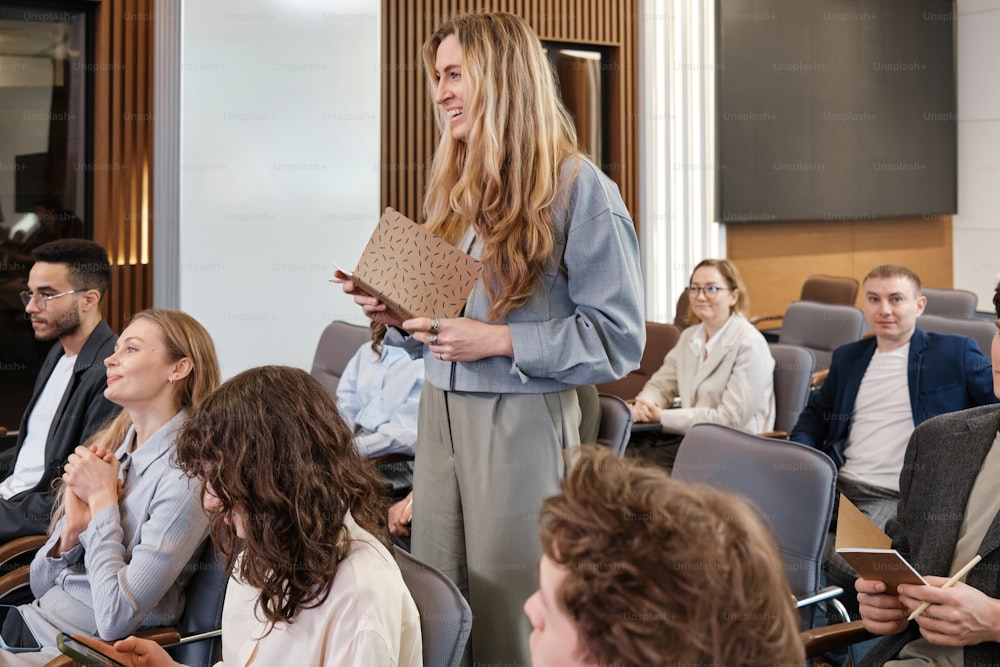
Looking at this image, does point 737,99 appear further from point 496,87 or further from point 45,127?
point 496,87

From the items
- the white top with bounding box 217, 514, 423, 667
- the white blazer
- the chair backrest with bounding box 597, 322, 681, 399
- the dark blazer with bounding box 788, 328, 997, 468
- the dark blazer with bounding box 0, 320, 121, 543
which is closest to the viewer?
the white top with bounding box 217, 514, 423, 667

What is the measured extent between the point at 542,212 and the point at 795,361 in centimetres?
263

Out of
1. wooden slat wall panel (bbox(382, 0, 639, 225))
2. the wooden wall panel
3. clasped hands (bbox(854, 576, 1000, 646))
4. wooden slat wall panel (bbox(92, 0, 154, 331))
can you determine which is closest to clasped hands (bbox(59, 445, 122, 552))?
clasped hands (bbox(854, 576, 1000, 646))

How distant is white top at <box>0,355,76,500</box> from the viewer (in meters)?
3.37

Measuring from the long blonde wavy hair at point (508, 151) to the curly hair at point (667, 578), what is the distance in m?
1.11

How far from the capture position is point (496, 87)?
6.56 feet

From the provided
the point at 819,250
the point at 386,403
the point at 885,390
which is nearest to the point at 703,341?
the point at 885,390

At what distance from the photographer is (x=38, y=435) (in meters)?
3.44

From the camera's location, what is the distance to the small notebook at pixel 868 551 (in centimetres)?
170

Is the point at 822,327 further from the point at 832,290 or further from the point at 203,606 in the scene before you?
the point at 203,606

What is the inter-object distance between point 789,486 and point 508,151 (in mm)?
1079

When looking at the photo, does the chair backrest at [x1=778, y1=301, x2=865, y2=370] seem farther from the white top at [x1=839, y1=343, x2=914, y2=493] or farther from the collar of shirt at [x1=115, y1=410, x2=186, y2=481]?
the collar of shirt at [x1=115, y1=410, x2=186, y2=481]

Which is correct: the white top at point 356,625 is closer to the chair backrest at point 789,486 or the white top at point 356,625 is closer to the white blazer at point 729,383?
the chair backrest at point 789,486

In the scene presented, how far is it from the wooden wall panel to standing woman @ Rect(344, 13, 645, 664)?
6592 mm
